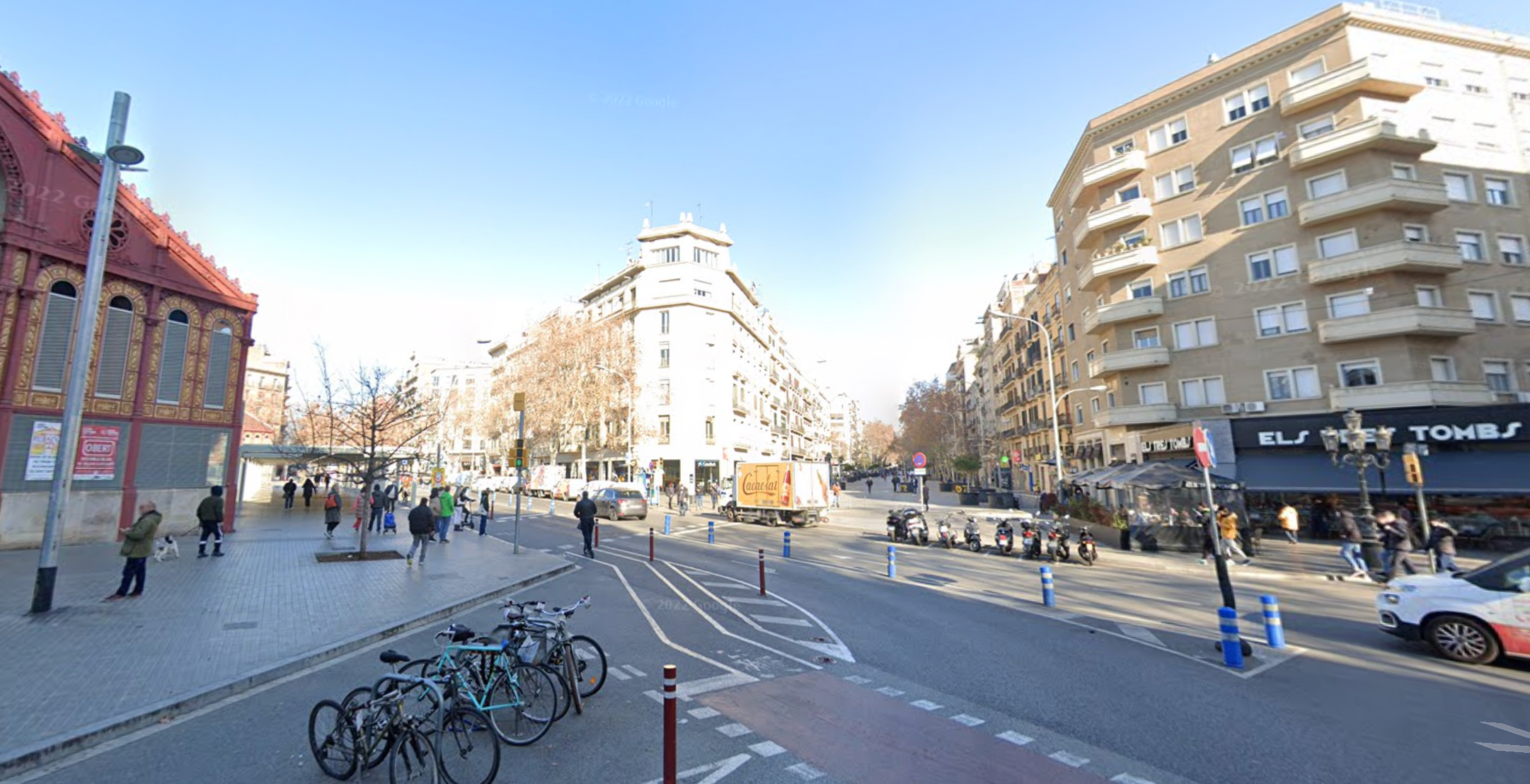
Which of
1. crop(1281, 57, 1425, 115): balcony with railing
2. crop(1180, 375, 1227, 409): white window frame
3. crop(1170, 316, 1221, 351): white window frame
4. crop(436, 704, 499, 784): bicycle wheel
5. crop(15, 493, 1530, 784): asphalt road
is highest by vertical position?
crop(1281, 57, 1425, 115): balcony with railing

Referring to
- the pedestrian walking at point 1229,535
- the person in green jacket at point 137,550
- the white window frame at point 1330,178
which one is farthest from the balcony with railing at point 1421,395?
the person in green jacket at point 137,550

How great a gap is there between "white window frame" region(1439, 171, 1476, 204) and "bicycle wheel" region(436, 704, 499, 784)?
38.7m

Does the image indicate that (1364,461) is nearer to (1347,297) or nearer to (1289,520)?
(1289,520)

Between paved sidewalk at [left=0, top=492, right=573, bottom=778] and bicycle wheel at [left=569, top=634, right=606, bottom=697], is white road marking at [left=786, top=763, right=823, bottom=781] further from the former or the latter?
paved sidewalk at [left=0, top=492, right=573, bottom=778]

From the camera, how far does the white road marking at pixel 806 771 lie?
15.4 feet

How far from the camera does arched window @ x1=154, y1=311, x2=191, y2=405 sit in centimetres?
1892

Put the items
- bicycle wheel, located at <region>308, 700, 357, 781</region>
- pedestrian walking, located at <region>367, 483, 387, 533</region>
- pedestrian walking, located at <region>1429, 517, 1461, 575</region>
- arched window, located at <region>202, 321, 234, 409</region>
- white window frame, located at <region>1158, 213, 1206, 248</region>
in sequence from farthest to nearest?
white window frame, located at <region>1158, 213, 1206, 248</region> < pedestrian walking, located at <region>367, 483, 387, 533</region> < arched window, located at <region>202, 321, 234, 409</region> < pedestrian walking, located at <region>1429, 517, 1461, 575</region> < bicycle wheel, located at <region>308, 700, 357, 781</region>

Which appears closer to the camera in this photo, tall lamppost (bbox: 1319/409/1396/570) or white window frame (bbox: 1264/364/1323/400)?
tall lamppost (bbox: 1319/409/1396/570)

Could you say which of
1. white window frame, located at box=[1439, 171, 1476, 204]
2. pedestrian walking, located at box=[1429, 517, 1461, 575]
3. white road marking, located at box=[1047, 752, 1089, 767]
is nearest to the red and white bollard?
white road marking, located at box=[1047, 752, 1089, 767]

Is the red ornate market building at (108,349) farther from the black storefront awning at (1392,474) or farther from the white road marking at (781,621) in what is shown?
the black storefront awning at (1392,474)

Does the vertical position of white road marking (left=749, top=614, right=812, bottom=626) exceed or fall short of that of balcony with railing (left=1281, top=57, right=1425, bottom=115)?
it falls short

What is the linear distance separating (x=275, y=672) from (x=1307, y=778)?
33.7ft

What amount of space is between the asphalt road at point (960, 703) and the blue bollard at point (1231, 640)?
0.21m

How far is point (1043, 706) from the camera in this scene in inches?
247
